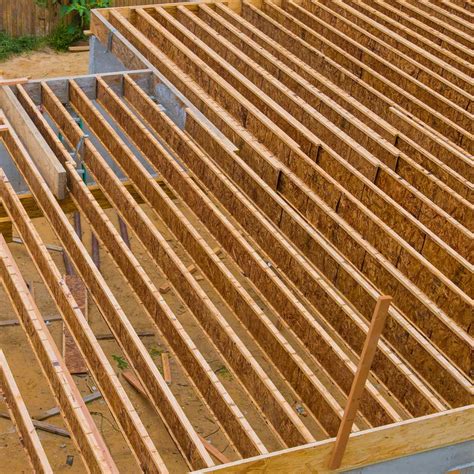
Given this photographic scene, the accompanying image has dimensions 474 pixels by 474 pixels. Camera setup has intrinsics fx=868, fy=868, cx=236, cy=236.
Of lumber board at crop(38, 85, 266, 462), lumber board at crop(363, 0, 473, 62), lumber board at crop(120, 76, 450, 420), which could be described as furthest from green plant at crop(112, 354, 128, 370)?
lumber board at crop(363, 0, 473, 62)

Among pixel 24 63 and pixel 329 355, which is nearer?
pixel 329 355

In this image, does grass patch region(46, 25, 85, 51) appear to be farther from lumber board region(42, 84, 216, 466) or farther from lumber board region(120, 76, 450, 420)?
lumber board region(42, 84, 216, 466)

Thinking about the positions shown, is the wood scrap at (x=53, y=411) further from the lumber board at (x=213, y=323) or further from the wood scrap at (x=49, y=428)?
the lumber board at (x=213, y=323)

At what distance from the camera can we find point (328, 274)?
6684 mm

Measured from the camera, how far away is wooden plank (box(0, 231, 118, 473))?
5008mm

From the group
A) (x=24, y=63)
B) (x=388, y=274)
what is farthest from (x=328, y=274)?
(x=24, y=63)

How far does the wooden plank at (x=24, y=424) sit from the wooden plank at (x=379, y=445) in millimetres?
1106

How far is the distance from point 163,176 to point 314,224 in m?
1.51

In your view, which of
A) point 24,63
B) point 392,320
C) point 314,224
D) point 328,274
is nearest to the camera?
point 392,320

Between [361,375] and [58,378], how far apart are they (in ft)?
6.73

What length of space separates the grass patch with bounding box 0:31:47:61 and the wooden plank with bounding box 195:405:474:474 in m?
13.6

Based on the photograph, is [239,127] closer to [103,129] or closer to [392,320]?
[103,129]

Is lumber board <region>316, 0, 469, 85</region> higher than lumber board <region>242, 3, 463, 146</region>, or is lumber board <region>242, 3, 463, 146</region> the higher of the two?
lumber board <region>316, 0, 469, 85</region>

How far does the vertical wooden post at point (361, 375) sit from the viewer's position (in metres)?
4.17
